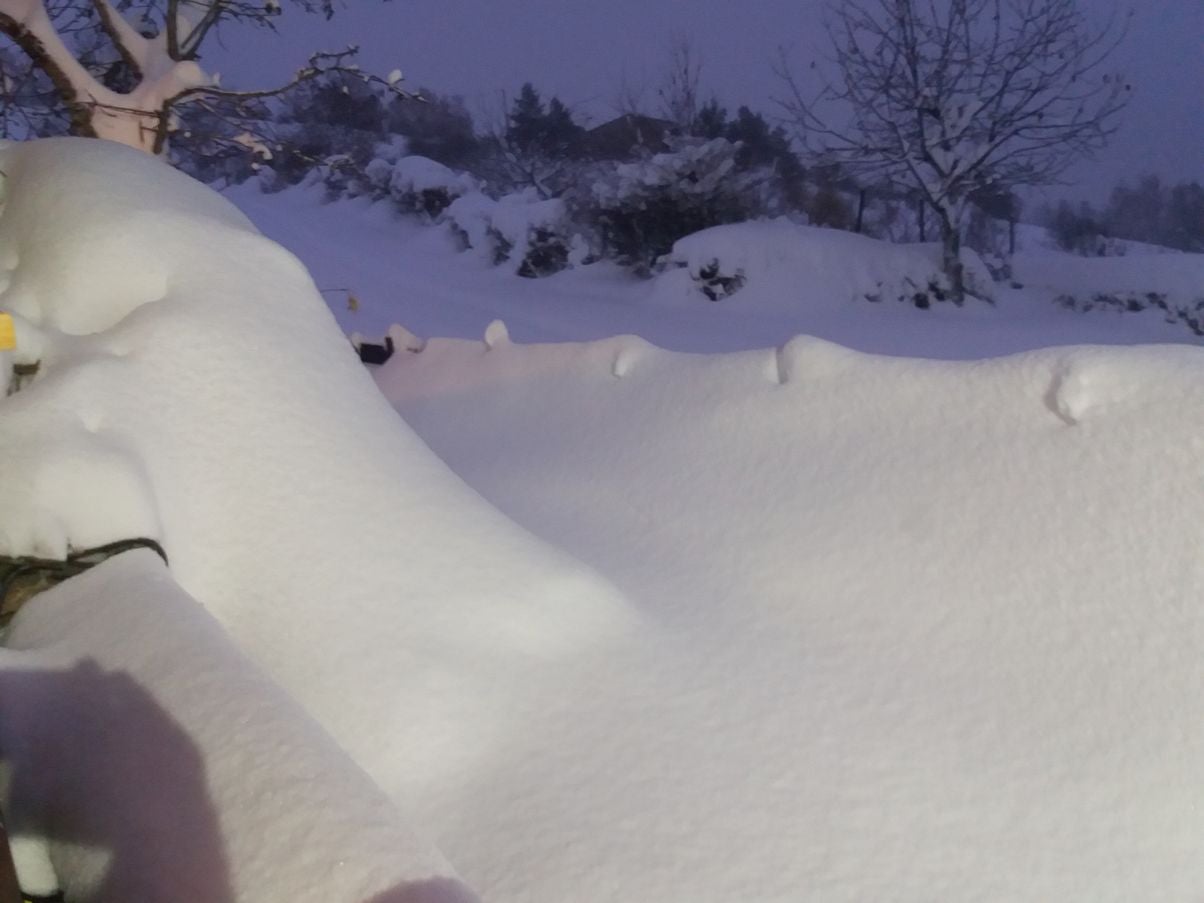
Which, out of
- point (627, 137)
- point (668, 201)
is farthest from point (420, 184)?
point (668, 201)

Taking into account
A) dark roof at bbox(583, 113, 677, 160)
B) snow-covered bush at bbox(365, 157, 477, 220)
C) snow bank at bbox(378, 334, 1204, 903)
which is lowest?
snow bank at bbox(378, 334, 1204, 903)

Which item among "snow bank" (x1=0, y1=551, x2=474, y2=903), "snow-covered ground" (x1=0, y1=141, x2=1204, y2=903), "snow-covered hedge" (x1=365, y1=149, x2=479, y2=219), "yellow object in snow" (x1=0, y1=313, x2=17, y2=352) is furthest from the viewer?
"snow-covered hedge" (x1=365, y1=149, x2=479, y2=219)

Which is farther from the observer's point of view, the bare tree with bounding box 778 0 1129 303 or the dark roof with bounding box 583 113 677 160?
the dark roof with bounding box 583 113 677 160

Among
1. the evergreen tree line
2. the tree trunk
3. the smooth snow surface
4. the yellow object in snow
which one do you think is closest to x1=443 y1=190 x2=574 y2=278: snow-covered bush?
the evergreen tree line

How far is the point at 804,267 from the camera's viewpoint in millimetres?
8859

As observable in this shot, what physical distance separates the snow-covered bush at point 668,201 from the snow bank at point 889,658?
24.5 ft

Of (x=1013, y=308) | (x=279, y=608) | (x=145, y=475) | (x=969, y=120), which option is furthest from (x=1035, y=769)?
(x=969, y=120)

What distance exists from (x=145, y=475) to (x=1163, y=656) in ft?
7.29

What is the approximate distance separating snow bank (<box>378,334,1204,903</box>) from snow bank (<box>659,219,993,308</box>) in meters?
6.07

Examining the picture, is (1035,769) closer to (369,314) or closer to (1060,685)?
(1060,685)

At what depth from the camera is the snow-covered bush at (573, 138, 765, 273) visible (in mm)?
9992

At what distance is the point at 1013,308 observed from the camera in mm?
8219

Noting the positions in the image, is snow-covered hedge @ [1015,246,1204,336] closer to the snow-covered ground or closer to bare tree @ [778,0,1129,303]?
bare tree @ [778,0,1129,303]

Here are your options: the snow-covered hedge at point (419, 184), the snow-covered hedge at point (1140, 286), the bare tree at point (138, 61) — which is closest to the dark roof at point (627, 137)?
the snow-covered hedge at point (419, 184)
